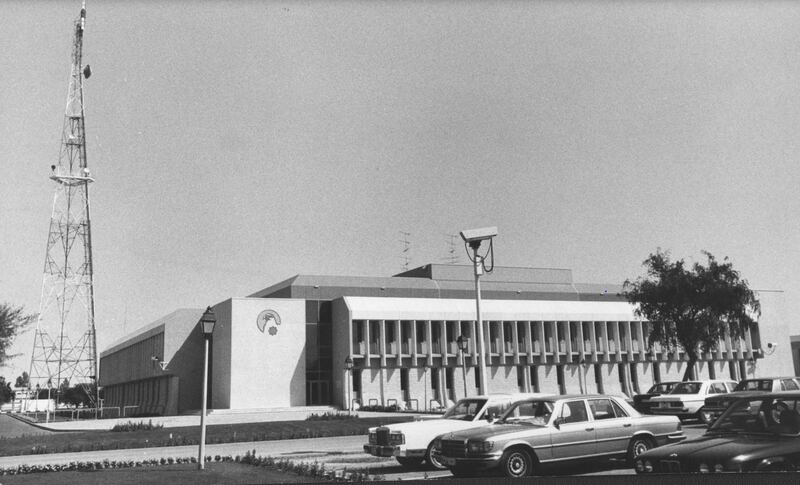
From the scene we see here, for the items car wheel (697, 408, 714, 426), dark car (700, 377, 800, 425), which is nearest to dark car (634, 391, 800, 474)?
dark car (700, 377, 800, 425)

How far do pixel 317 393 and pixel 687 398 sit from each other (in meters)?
30.6

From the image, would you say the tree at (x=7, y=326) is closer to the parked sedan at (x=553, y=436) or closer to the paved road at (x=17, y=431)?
the paved road at (x=17, y=431)

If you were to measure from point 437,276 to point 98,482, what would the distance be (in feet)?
146

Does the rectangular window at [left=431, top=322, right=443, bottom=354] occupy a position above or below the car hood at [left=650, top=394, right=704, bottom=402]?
above

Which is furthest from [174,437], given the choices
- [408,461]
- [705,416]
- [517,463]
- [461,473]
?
[705,416]

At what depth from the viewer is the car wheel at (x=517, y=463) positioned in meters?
11.6

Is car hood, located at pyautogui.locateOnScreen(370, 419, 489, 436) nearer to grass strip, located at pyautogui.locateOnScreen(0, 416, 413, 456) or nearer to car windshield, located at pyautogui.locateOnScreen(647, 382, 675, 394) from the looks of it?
grass strip, located at pyautogui.locateOnScreen(0, 416, 413, 456)

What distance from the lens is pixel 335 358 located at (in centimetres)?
4894

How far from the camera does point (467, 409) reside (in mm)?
15539

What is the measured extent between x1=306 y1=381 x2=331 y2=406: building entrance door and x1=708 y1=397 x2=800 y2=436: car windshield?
40.9 metres

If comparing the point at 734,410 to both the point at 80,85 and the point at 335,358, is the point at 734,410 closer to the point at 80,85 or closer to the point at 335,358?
the point at 335,358

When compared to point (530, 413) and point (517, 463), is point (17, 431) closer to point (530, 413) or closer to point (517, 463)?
point (530, 413)

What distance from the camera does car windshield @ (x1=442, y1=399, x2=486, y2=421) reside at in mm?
15202

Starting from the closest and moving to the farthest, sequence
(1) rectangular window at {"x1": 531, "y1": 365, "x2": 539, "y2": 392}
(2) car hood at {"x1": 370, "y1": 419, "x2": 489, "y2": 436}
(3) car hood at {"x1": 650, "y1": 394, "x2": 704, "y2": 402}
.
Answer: (2) car hood at {"x1": 370, "y1": 419, "x2": 489, "y2": 436}
(3) car hood at {"x1": 650, "y1": 394, "x2": 704, "y2": 402}
(1) rectangular window at {"x1": 531, "y1": 365, "x2": 539, "y2": 392}
